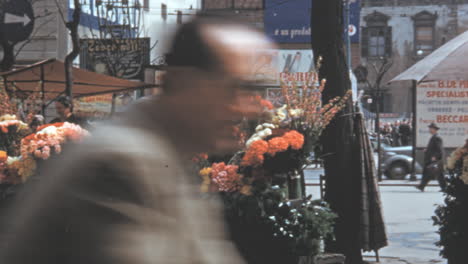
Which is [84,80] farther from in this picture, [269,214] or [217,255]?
[217,255]

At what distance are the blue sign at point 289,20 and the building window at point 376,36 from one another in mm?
17547

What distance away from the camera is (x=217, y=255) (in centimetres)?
177

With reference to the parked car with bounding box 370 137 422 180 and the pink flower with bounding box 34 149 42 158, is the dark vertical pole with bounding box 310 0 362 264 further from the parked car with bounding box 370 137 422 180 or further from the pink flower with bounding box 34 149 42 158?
the parked car with bounding box 370 137 422 180

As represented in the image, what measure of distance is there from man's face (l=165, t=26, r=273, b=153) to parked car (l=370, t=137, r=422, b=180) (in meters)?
20.8

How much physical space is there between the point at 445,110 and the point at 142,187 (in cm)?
1815

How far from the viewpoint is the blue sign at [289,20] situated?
3262 centimetres

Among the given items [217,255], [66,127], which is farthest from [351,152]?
[217,255]

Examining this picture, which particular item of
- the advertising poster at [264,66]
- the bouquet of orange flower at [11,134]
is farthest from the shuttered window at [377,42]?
the advertising poster at [264,66]

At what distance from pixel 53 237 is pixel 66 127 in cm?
471

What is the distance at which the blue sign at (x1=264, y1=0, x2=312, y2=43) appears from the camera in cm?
3262

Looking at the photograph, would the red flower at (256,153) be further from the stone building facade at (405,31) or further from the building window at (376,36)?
the building window at (376,36)

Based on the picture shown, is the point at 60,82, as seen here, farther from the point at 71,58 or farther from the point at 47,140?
the point at 47,140

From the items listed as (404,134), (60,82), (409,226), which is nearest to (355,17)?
(404,134)

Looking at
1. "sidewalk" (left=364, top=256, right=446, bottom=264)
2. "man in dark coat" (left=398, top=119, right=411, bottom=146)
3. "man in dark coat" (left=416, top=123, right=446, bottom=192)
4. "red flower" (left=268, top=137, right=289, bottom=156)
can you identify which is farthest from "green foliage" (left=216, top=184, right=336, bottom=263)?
"man in dark coat" (left=398, top=119, right=411, bottom=146)
